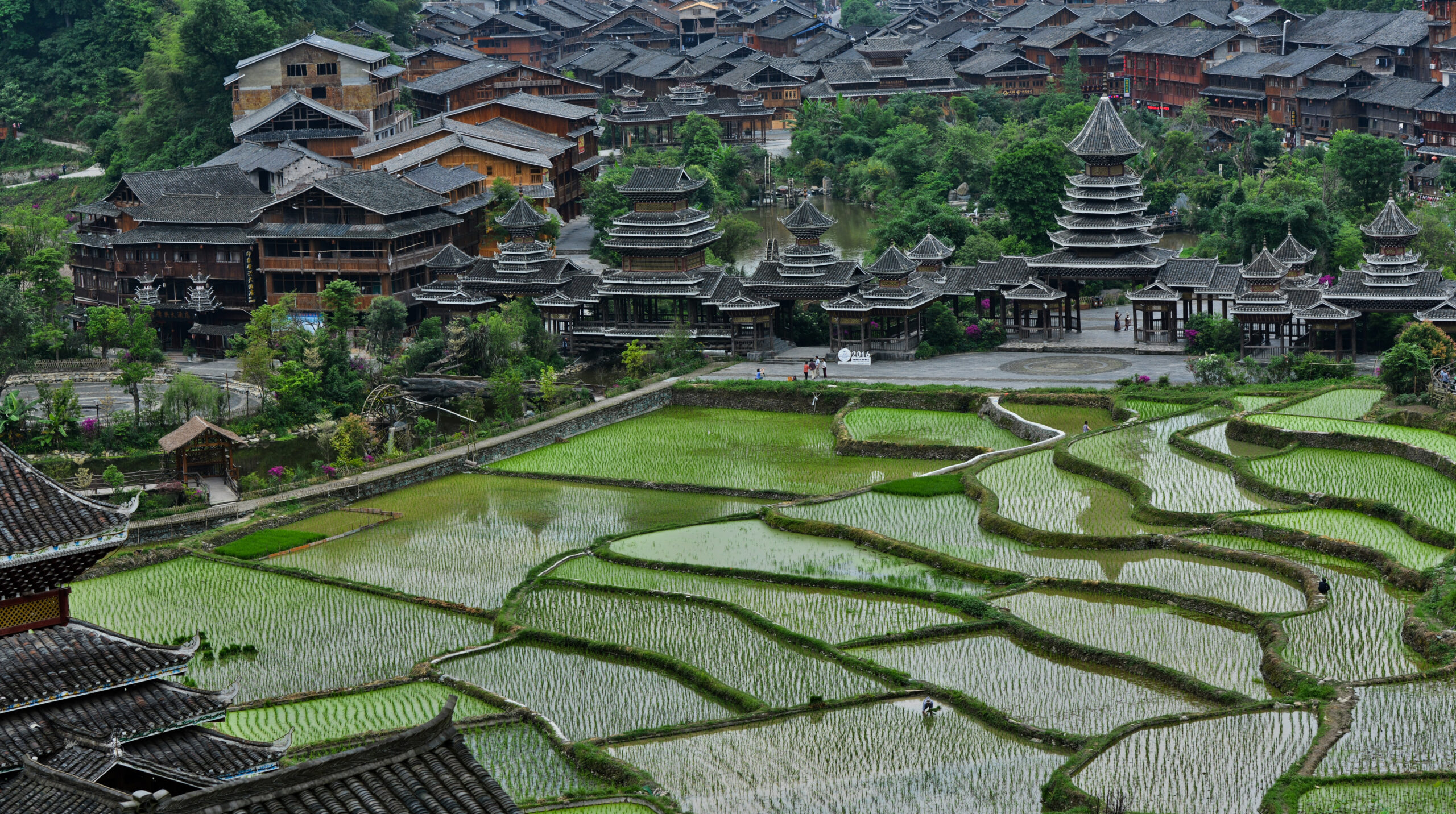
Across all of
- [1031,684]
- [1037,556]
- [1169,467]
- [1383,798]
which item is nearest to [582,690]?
[1031,684]

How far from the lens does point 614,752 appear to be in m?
26.9

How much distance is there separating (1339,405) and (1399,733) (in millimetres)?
20118

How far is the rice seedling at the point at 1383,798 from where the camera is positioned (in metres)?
23.1

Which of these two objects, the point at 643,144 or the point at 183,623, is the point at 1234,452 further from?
the point at 643,144

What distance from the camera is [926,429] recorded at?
46812 millimetres

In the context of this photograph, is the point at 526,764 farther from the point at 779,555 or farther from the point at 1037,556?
the point at 1037,556

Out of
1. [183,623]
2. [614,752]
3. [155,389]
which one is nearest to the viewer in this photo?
[614,752]

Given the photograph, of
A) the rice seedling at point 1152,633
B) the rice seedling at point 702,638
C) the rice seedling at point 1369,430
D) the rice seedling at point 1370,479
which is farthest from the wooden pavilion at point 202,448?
the rice seedling at point 1369,430

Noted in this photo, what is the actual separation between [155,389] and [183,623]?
21.6 meters

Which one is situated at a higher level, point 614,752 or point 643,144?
point 643,144

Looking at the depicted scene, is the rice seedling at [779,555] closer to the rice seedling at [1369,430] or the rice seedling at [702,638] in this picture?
the rice seedling at [702,638]

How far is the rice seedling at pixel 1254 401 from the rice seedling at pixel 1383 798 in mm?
21685

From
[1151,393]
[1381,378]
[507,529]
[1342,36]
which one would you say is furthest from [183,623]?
[1342,36]

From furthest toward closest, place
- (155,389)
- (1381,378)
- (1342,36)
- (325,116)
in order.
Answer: (1342,36) → (325,116) → (155,389) → (1381,378)
